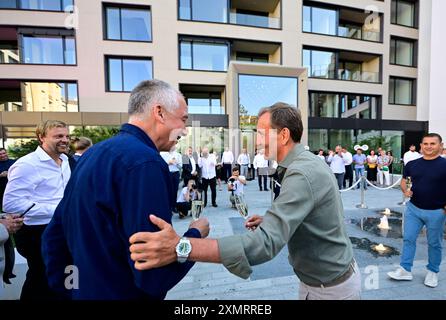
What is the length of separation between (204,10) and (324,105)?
37.8 feet

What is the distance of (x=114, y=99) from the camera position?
1592 cm

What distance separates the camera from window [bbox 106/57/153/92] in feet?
53.3

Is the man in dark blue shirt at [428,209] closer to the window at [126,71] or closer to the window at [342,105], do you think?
the window at [126,71]

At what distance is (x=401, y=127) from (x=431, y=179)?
20991 mm

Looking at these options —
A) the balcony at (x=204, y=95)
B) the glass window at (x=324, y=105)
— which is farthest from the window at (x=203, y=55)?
the glass window at (x=324, y=105)

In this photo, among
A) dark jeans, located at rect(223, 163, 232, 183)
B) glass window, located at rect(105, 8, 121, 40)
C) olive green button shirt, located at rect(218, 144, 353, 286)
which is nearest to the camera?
olive green button shirt, located at rect(218, 144, 353, 286)

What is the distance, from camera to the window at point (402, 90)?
21266 mm

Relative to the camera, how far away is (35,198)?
2.53m

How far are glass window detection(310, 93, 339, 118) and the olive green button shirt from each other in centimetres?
1904

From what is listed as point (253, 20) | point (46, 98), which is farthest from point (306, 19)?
point (46, 98)

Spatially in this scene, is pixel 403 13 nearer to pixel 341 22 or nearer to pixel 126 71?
pixel 341 22

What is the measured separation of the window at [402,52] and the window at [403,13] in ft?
5.14

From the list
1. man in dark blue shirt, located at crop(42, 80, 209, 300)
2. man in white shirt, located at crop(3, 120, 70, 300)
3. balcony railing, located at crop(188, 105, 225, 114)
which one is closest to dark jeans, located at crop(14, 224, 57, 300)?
man in white shirt, located at crop(3, 120, 70, 300)

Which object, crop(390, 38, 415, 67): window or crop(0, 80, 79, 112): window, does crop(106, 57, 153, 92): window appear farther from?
crop(390, 38, 415, 67): window
